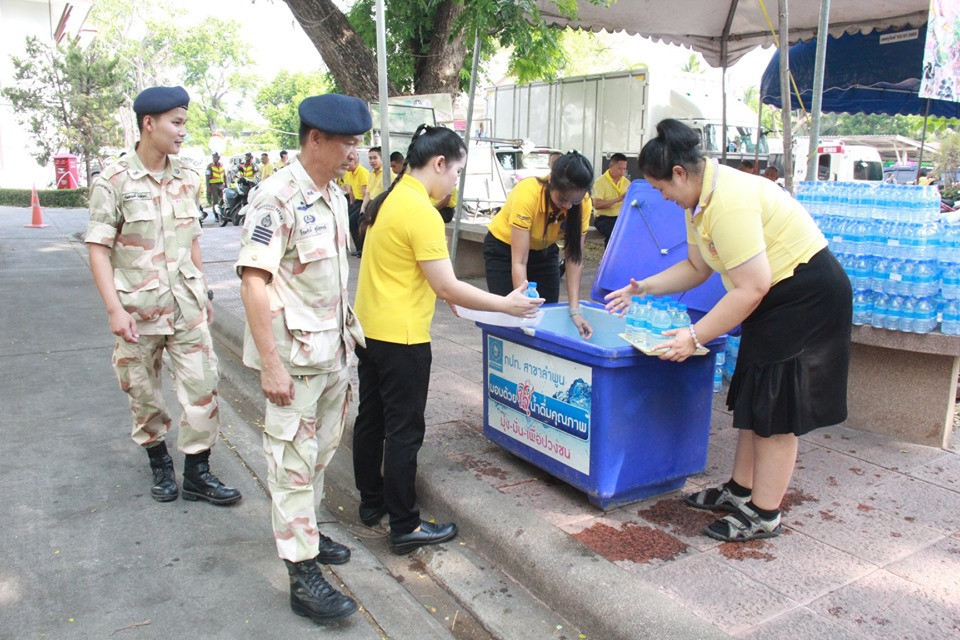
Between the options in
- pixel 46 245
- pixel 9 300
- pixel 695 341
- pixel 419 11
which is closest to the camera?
pixel 695 341

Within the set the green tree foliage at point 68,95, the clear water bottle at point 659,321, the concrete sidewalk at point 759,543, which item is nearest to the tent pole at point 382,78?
the concrete sidewalk at point 759,543

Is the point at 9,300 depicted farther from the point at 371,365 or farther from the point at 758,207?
the point at 758,207

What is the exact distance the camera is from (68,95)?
22.8 m

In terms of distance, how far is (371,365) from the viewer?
3146 mm

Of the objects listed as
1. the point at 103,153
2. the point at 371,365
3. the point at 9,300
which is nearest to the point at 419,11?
the point at 9,300

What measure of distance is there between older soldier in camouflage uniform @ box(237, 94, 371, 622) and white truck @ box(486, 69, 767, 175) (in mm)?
13184

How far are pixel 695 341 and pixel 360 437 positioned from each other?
1.54m

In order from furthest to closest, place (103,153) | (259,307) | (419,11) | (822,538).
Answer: (103,153) < (419,11) < (822,538) < (259,307)

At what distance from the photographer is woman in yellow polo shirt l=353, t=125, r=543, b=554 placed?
2.88 m

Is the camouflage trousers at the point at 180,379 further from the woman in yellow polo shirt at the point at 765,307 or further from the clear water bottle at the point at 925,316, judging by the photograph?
the clear water bottle at the point at 925,316

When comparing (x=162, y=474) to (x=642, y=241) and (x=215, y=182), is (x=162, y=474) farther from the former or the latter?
(x=215, y=182)

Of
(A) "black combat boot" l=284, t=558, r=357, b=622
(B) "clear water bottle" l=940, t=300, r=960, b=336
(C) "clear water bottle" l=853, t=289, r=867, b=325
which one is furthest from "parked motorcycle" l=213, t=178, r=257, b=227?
(B) "clear water bottle" l=940, t=300, r=960, b=336

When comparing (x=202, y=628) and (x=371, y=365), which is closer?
(x=202, y=628)

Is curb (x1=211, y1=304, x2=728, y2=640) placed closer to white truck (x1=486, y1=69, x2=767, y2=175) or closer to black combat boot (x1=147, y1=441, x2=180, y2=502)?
black combat boot (x1=147, y1=441, x2=180, y2=502)
